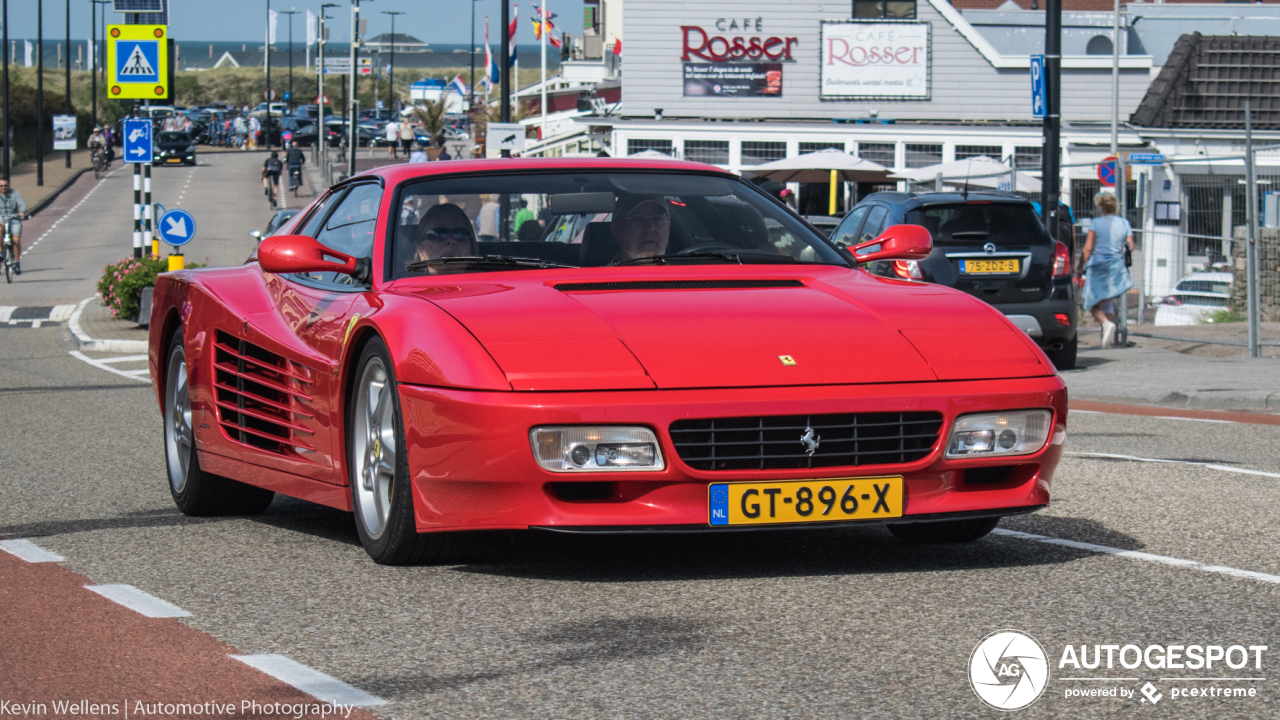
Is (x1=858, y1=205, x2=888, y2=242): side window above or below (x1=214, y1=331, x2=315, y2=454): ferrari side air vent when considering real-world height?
above

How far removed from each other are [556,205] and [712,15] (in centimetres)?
3912

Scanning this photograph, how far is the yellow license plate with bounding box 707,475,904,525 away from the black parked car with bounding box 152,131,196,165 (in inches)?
2678

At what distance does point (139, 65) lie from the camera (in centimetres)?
2439

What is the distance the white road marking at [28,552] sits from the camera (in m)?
5.98

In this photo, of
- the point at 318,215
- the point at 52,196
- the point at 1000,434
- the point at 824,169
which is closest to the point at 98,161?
the point at 52,196

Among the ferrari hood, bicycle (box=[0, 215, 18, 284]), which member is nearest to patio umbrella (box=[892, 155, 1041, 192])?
bicycle (box=[0, 215, 18, 284])

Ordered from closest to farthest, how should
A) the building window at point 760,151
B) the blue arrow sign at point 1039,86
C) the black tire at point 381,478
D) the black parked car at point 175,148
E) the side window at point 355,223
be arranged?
the black tire at point 381,478 < the side window at point 355,223 < the blue arrow sign at point 1039,86 < the building window at point 760,151 < the black parked car at point 175,148

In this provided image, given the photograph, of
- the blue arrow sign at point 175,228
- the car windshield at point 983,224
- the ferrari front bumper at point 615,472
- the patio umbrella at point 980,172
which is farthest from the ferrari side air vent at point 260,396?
the patio umbrella at point 980,172

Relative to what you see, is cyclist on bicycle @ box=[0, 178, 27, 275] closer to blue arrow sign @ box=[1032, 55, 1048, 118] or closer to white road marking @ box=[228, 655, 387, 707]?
blue arrow sign @ box=[1032, 55, 1048, 118]

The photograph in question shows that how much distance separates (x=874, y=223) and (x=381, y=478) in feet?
35.2

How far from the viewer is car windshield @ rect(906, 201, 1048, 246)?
15555 millimetres

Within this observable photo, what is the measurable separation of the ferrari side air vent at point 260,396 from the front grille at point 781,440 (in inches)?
67.9

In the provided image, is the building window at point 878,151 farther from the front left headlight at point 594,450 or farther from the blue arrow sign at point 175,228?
the front left headlight at point 594,450

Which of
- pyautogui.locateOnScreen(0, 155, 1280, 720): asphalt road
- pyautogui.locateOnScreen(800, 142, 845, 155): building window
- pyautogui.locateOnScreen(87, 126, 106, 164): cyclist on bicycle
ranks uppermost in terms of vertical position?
pyautogui.locateOnScreen(87, 126, 106, 164): cyclist on bicycle
